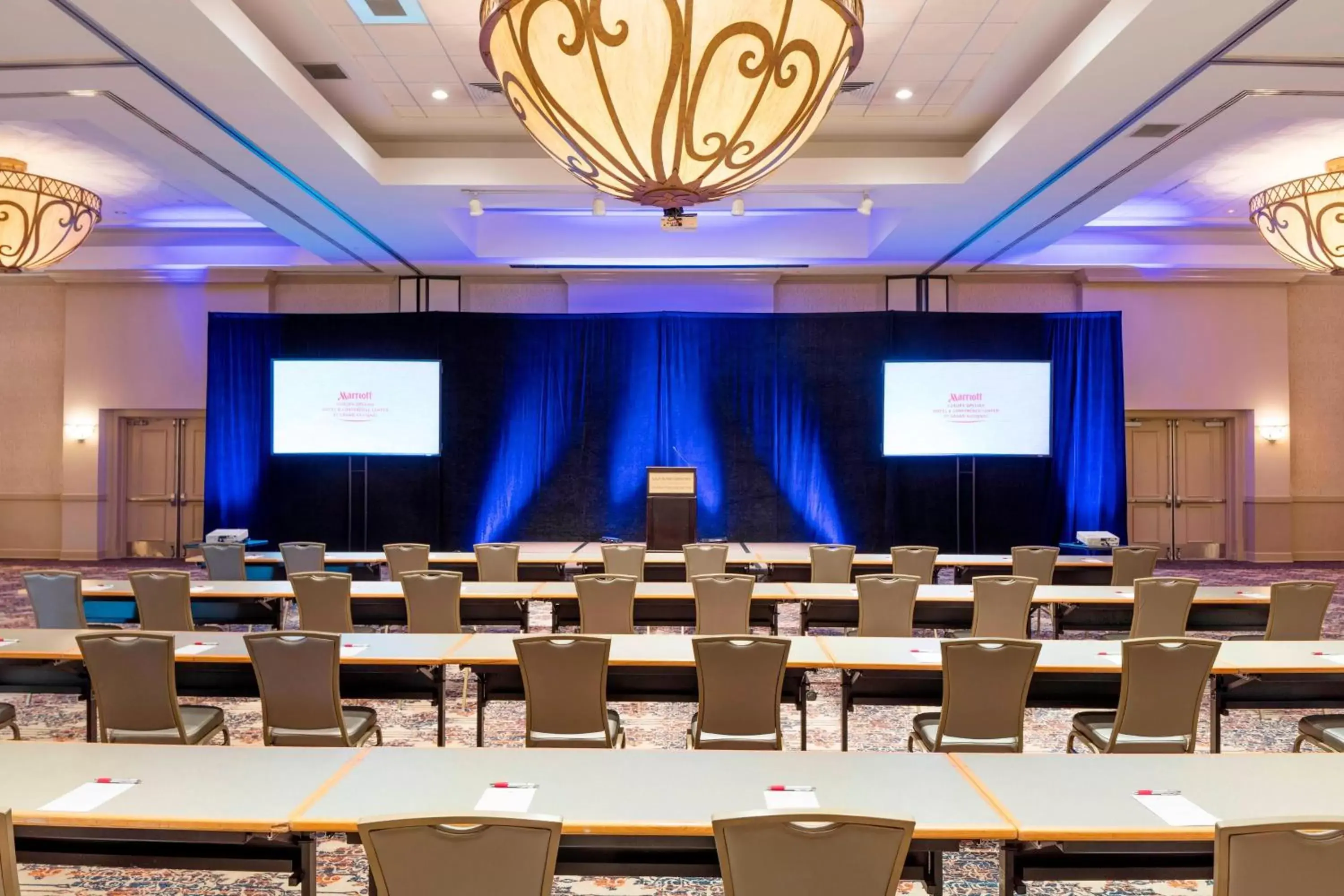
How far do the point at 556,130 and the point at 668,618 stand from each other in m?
4.44

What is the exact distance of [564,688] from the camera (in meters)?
4.04

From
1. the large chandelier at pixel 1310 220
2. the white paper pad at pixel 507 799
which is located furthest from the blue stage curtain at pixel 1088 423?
the white paper pad at pixel 507 799

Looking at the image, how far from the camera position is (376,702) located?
20.5 ft

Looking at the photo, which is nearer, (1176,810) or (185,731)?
(1176,810)

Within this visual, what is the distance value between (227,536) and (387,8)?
819cm

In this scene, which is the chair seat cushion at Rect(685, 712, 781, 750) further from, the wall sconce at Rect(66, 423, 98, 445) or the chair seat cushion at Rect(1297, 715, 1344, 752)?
the wall sconce at Rect(66, 423, 98, 445)

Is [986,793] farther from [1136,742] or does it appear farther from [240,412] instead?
[240,412]

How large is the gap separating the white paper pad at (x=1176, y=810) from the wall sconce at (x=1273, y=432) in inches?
522

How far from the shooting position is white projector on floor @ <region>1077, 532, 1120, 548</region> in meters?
11.6

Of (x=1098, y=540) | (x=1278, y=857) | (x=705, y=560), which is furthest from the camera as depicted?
(x=1098, y=540)

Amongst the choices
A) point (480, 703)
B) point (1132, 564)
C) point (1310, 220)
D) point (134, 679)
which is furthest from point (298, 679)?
point (1310, 220)

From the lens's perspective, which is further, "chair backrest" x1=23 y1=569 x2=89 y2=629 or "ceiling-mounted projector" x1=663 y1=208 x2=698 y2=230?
"chair backrest" x1=23 y1=569 x2=89 y2=629

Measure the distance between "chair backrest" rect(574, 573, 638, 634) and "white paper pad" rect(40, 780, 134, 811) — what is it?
332 centimetres

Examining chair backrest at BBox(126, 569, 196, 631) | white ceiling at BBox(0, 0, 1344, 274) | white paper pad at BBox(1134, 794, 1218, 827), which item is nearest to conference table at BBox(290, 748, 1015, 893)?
white paper pad at BBox(1134, 794, 1218, 827)
